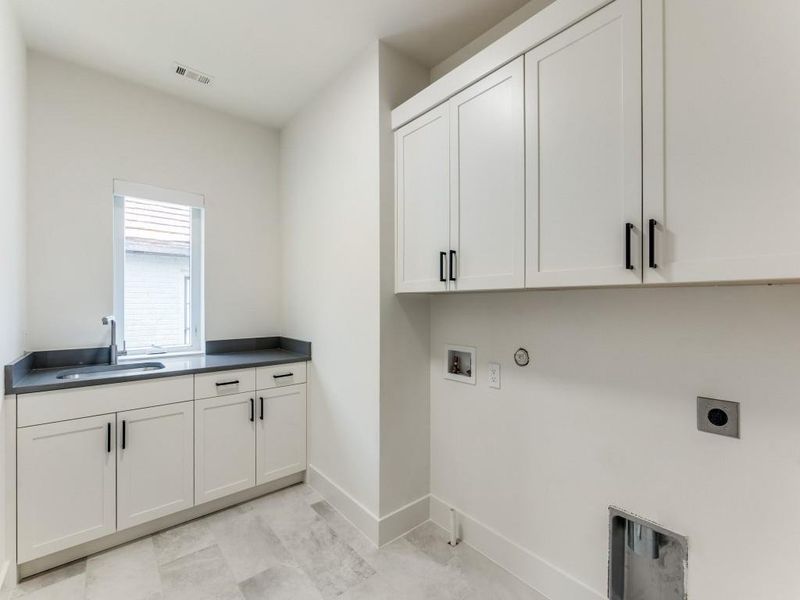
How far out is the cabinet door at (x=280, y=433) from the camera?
8.30 feet

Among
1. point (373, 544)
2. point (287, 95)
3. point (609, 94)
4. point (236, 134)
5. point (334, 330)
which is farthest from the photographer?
point (236, 134)

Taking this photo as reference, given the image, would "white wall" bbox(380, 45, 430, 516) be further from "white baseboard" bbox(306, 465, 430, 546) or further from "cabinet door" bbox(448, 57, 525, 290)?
"cabinet door" bbox(448, 57, 525, 290)

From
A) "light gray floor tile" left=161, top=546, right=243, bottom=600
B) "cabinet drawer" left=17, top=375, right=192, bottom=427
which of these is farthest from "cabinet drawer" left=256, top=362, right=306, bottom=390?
"light gray floor tile" left=161, top=546, right=243, bottom=600

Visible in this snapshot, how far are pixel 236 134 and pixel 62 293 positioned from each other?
5.48ft

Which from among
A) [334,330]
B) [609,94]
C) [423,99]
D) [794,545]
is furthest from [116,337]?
[794,545]

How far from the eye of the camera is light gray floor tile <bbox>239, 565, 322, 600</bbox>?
1694mm

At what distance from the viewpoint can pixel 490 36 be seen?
201 centimetres

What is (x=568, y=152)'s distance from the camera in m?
1.35

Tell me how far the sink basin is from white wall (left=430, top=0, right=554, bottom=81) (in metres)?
2.55

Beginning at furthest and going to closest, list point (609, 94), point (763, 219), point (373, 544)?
point (373, 544)
point (609, 94)
point (763, 219)

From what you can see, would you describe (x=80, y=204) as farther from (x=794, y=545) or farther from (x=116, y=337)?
(x=794, y=545)

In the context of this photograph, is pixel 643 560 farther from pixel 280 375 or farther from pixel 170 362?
pixel 170 362

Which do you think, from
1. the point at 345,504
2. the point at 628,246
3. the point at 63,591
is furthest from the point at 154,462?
the point at 628,246

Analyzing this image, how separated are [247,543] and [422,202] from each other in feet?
6.96
